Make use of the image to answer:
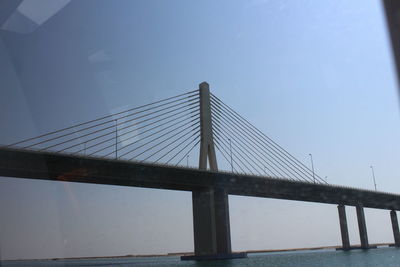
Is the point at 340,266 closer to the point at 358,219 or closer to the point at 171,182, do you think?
the point at 171,182

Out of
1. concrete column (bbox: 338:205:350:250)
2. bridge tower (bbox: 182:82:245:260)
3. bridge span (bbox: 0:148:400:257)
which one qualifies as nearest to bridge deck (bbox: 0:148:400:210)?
bridge span (bbox: 0:148:400:257)

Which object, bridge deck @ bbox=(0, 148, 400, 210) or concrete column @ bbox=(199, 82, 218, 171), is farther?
concrete column @ bbox=(199, 82, 218, 171)

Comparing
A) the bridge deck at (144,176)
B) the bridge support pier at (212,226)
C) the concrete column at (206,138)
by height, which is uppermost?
the concrete column at (206,138)

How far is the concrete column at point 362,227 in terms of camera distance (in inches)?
1960

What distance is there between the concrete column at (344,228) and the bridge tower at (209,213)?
1985 centimetres

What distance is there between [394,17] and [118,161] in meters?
27.1

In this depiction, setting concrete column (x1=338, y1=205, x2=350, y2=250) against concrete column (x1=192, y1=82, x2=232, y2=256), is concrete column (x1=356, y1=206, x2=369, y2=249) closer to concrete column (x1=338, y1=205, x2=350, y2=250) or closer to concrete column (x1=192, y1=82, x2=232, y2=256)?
concrete column (x1=338, y1=205, x2=350, y2=250)

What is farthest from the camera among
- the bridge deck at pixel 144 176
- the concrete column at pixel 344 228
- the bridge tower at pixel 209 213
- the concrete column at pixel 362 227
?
the concrete column at pixel 362 227

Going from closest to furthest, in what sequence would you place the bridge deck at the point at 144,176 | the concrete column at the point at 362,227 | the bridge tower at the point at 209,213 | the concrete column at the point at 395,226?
1. the bridge deck at the point at 144,176
2. the bridge tower at the point at 209,213
3. the concrete column at the point at 362,227
4. the concrete column at the point at 395,226

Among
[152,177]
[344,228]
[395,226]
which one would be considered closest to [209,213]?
[152,177]

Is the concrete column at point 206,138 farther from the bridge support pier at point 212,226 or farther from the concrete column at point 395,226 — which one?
the concrete column at point 395,226

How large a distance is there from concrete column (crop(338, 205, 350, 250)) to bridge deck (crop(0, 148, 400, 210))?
15.0 ft

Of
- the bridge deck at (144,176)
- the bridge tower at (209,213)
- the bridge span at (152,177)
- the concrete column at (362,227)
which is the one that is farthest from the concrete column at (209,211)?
Answer: the concrete column at (362,227)

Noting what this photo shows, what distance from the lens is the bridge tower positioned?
103ft
